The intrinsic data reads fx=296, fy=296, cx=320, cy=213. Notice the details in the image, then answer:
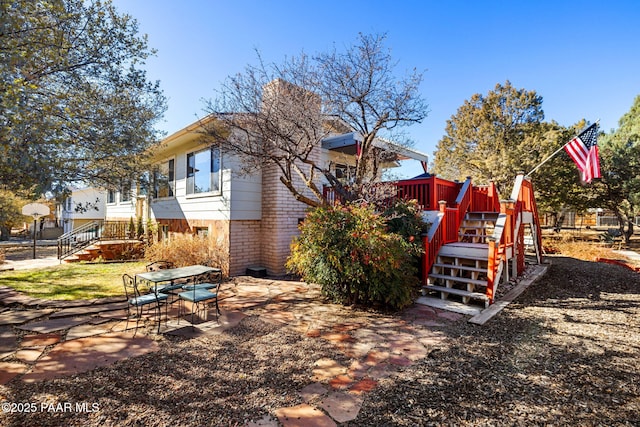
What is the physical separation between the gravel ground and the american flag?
6.71 meters

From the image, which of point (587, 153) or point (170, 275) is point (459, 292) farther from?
point (587, 153)

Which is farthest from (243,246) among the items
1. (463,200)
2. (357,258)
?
(463,200)

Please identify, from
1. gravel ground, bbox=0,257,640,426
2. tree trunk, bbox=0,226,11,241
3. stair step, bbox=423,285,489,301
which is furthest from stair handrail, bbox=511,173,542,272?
tree trunk, bbox=0,226,11,241

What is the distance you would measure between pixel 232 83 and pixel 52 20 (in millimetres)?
3196

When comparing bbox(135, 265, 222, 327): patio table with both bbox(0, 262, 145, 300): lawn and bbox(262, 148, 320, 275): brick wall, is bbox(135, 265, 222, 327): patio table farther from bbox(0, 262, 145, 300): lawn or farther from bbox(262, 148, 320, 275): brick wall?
bbox(262, 148, 320, 275): brick wall

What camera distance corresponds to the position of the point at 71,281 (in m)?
7.82

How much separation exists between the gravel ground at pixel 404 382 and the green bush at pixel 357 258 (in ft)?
3.84

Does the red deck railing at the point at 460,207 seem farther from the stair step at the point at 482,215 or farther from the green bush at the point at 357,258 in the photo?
the green bush at the point at 357,258

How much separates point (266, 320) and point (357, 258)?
1877 millimetres

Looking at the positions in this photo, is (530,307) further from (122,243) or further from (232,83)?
(122,243)

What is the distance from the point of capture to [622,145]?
1572cm

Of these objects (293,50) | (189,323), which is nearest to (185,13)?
(293,50)

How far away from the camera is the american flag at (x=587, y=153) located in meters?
9.44

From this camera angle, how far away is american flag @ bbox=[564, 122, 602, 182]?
944 centimetres
